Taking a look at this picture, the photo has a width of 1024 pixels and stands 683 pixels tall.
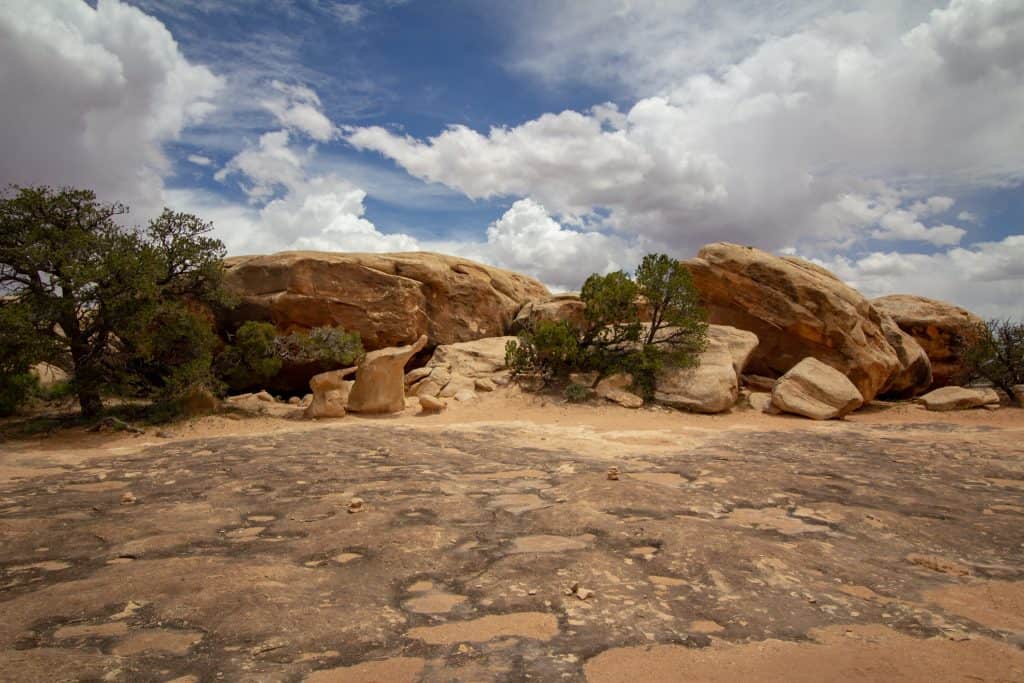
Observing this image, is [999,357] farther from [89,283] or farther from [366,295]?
[89,283]

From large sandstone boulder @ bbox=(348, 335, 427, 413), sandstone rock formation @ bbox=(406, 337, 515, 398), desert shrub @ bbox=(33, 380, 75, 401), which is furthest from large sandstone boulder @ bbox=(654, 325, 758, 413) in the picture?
desert shrub @ bbox=(33, 380, 75, 401)

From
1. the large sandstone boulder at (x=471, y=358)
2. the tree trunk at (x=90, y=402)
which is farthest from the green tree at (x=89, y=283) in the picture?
the large sandstone boulder at (x=471, y=358)

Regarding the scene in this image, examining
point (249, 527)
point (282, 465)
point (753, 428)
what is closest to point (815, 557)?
point (249, 527)

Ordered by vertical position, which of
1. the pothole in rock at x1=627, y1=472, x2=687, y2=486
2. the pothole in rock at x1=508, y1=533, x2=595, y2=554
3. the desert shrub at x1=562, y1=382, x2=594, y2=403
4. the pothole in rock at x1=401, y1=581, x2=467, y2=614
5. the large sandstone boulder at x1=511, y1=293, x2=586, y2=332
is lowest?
the pothole in rock at x1=401, y1=581, x2=467, y2=614

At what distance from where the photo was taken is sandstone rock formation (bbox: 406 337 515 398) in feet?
45.0

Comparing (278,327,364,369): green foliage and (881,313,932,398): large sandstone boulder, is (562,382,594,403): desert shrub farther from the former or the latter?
(881,313,932,398): large sandstone boulder

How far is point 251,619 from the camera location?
8.02 feet

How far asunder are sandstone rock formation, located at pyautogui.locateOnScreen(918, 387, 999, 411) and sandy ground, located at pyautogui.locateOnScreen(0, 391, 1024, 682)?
8.78 metres

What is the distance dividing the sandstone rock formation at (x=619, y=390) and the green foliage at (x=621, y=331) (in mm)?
206

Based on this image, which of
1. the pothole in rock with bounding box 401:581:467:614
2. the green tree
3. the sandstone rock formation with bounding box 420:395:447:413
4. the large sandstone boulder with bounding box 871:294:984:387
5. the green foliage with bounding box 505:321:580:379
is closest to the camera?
the pothole in rock with bounding box 401:581:467:614

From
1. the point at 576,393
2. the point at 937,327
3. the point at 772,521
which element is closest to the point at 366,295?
the point at 576,393

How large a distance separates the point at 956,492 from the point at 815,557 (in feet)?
8.72

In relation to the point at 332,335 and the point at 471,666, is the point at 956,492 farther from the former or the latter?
the point at 332,335

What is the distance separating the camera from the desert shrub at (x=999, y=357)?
A: 1441 cm
